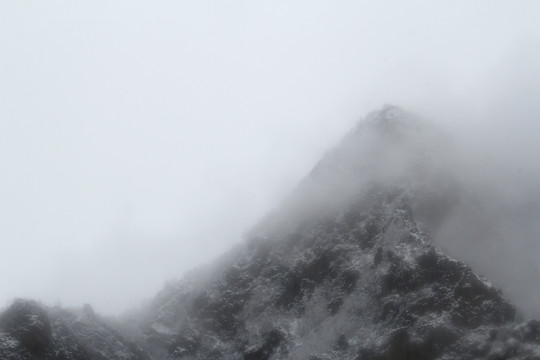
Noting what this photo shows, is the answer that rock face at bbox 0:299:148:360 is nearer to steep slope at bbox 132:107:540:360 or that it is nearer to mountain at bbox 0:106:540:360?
mountain at bbox 0:106:540:360

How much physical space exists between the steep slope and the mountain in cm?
26

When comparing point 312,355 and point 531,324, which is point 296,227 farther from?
point 531,324

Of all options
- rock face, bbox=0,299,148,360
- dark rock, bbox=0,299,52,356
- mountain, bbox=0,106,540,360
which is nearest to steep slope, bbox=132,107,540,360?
mountain, bbox=0,106,540,360

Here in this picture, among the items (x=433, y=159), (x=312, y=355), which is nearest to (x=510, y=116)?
(x=433, y=159)

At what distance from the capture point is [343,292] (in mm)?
121062

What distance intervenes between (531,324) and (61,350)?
277 feet

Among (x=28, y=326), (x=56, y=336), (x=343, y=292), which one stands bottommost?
(x=56, y=336)

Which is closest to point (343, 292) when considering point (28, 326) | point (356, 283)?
point (356, 283)

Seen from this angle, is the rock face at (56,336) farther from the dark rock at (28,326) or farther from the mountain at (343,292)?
the mountain at (343,292)

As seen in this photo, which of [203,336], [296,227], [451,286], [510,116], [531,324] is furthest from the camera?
[510,116]

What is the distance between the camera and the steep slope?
10319 cm

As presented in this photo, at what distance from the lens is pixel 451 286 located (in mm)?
107062

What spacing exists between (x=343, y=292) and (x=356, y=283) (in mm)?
3370

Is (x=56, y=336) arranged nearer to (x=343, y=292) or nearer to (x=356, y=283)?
(x=343, y=292)
